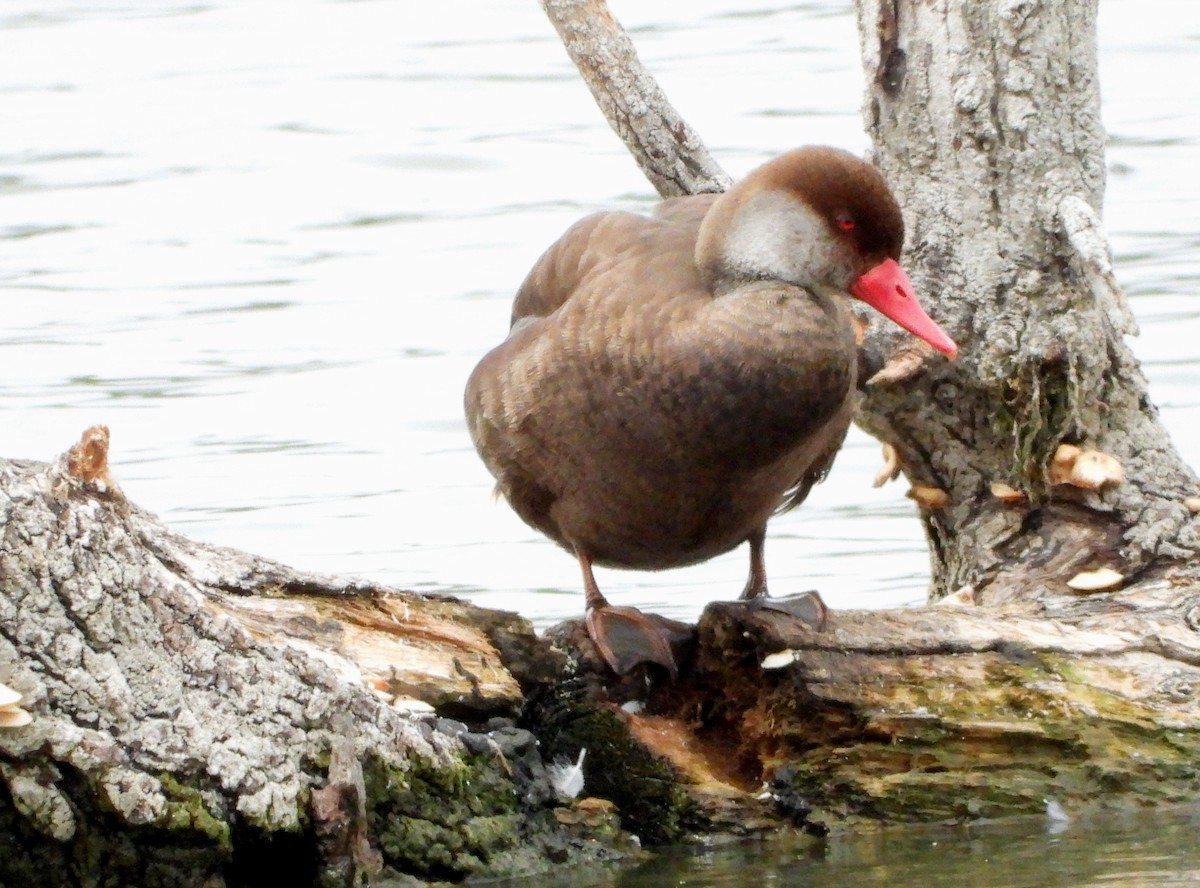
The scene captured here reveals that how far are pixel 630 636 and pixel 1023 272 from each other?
1591mm

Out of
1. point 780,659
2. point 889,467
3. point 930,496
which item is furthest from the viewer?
point 889,467

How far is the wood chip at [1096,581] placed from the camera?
228 inches

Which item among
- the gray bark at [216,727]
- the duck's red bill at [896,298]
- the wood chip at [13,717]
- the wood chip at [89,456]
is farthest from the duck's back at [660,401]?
the wood chip at [13,717]

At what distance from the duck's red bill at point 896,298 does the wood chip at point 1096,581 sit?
765 millimetres

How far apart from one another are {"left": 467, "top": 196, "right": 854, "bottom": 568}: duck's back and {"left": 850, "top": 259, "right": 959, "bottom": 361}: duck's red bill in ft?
0.37

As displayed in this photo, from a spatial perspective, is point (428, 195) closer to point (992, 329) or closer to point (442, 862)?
point (992, 329)

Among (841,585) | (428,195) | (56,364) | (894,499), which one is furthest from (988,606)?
(428,195)

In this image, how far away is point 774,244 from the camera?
17.6 ft

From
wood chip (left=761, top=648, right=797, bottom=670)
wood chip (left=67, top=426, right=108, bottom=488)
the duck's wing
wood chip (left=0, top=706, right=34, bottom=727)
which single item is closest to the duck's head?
the duck's wing

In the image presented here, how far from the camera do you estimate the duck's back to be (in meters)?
5.14

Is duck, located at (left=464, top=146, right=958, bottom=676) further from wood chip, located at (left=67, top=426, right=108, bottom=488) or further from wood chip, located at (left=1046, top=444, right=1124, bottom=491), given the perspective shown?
wood chip, located at (left=67, top=426, right=108, bottom=488)

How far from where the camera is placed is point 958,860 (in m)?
4.79

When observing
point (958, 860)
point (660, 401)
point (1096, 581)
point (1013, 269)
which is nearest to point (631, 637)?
point (660, 401)

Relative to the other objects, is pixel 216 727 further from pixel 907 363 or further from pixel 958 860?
pixel 907 363
